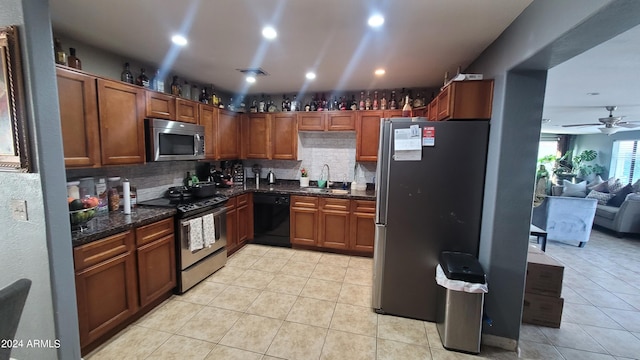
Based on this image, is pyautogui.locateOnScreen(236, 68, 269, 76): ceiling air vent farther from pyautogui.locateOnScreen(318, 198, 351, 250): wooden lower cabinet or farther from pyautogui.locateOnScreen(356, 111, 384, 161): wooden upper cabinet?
pyautogui.locateOnScreen(318, 198, 351, 250): wooden lower cabinet

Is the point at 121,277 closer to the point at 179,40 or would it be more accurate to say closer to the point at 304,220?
the point at 179,40

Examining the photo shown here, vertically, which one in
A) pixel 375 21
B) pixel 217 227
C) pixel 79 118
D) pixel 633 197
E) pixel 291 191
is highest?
A: pixel 375 21

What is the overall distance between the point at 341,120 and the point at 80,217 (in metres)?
3.23

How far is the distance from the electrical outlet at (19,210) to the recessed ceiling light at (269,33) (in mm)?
1950

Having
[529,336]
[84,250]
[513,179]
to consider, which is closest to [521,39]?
[513,179]

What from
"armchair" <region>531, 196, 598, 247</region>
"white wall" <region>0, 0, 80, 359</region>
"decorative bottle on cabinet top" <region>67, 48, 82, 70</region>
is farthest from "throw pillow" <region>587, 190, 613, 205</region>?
"decorative bottle on cabinet top" <region>67, 48, 82, 70</region>

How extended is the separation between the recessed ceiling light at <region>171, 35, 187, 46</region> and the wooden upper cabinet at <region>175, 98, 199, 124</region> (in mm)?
811

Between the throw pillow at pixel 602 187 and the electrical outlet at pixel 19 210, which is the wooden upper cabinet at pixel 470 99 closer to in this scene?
the electrical outlet at pixel 19 210

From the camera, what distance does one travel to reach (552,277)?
238 cm

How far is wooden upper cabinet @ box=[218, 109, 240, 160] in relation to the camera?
3.84 m

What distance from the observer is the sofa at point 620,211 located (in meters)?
4.98

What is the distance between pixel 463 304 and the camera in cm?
202

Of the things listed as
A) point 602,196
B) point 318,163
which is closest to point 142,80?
point 318,163

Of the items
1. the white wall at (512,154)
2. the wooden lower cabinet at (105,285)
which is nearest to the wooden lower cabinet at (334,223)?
the white wall at (512,154)
